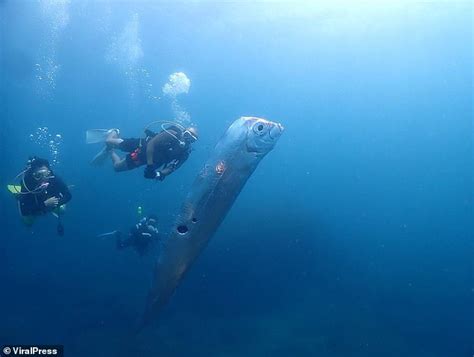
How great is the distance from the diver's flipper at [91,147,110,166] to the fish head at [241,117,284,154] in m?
4.94

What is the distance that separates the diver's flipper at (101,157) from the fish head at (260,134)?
4.94 m

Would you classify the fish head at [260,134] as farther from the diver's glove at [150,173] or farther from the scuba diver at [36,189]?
the scuba diver at [36,189]

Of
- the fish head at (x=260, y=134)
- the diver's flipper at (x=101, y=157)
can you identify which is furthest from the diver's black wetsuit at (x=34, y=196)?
the fish head at (x=260, y=134)

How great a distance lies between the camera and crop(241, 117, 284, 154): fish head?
4836 millimetres

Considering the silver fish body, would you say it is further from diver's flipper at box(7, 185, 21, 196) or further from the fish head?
diver's flipper at box(7, 185, 21, 196)

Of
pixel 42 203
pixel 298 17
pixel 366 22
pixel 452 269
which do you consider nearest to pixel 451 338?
pixel 452 269

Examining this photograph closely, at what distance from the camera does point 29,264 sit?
63.2ft

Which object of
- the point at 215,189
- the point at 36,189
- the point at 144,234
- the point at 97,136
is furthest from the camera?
the point at 144,234

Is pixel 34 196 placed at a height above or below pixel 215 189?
below

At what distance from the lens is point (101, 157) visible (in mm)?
8750

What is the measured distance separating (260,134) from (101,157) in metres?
5.47

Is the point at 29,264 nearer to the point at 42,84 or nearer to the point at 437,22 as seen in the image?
the point at 42,84

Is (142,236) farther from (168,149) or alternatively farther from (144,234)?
(168,149)

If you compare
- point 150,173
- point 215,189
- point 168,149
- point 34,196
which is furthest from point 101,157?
point 215,189
